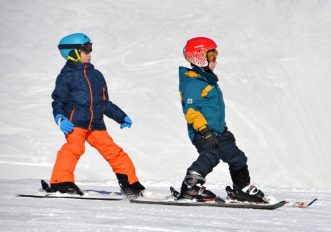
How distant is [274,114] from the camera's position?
11141 millimetres

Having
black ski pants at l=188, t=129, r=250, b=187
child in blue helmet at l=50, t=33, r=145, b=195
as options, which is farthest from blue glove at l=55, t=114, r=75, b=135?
black ski pants at l=188, t=129, r=250, b=187

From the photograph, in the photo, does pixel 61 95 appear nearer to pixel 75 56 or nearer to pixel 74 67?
pixel 74 67

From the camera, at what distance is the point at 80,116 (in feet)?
Result: 19.8

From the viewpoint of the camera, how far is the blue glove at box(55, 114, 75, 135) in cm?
588

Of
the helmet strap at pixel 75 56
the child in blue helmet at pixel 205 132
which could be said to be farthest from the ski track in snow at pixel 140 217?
the helmet strap at pixel 75 56

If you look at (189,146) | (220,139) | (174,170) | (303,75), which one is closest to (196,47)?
(220,139)

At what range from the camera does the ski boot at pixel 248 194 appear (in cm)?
574

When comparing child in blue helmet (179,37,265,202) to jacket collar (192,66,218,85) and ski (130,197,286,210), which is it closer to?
jacket collar (192,66,218,85)

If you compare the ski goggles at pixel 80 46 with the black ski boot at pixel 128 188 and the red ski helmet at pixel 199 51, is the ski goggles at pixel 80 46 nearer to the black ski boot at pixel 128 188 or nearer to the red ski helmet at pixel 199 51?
the red ski helmet at pixel 199 51

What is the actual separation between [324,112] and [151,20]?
531 centimetres

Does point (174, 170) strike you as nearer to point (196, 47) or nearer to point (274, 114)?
point (274, 114)

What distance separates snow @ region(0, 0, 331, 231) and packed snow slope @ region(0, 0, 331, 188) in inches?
0.9

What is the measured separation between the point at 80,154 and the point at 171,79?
6476 mm

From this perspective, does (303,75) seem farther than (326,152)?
Yes
